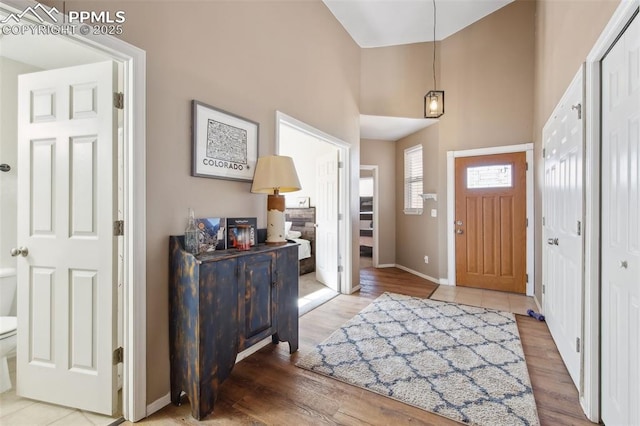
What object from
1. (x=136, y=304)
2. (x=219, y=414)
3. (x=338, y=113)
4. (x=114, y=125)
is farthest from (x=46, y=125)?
(x=338, y=113)

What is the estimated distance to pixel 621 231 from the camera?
4.50 ft

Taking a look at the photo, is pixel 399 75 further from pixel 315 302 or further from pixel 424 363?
pixel 424 363

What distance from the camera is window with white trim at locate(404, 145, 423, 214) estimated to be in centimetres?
526

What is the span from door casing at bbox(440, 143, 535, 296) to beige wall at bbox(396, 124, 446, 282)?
159mm

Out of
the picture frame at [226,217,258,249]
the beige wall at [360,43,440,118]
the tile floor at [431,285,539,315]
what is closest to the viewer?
the picture frame at [226,217,258,249]

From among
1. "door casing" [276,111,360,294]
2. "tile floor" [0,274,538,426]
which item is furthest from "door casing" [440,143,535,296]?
"door casing" [276,111,360,294]

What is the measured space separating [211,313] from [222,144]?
3.92 feet

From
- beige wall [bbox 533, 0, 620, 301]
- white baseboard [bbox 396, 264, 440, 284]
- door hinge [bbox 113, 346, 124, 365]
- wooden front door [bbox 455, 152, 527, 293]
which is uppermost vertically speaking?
beige wall [bbox 533, 0, 620, 301]

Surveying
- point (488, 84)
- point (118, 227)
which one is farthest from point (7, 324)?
point (488, 84)

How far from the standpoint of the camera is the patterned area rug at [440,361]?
1745 millimetres

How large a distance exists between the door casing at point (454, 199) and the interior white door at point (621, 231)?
2.65 m

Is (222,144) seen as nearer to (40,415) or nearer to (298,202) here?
(40,415)

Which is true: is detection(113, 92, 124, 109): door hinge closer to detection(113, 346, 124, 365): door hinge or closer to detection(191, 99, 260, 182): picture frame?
detection(191, 99, 260, 182): picture frame

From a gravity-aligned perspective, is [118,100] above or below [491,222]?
above
